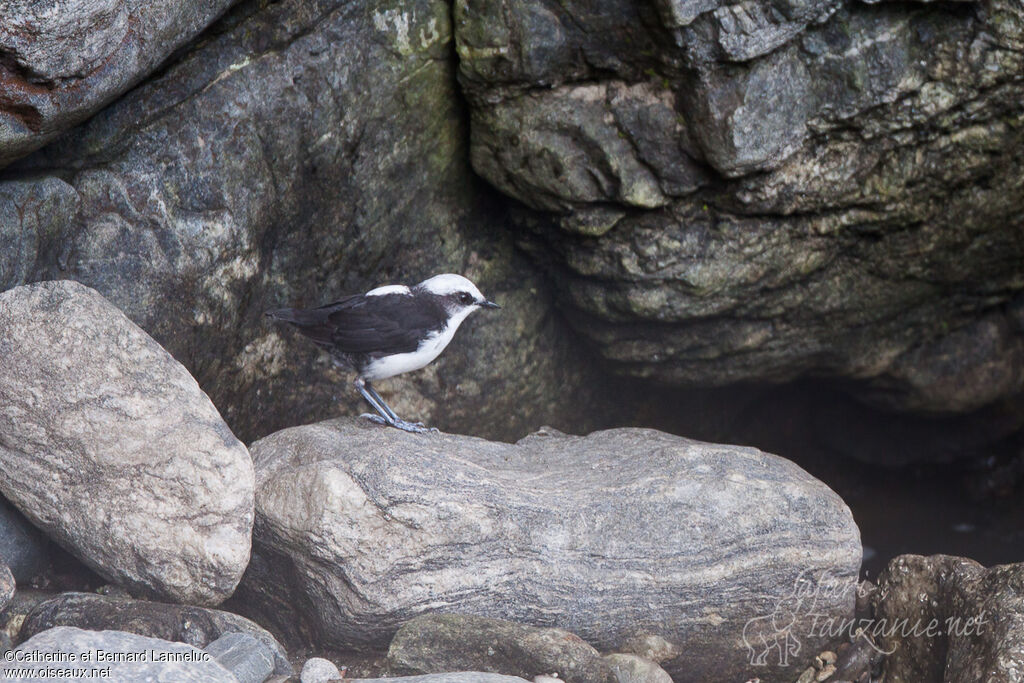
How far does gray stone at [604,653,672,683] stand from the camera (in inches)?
203

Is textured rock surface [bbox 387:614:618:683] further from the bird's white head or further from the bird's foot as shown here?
the bird's white head

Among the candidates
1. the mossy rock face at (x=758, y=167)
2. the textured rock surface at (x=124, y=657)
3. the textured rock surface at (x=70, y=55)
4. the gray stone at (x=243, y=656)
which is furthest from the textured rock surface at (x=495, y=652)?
the textured rock surface at (x=70, y=55)

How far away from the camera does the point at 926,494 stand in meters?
10.0

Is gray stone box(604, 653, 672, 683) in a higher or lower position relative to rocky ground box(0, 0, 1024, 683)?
lower

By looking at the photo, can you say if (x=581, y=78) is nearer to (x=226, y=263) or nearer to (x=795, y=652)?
(x=226, y=263)

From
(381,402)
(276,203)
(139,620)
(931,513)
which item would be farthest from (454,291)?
(931,513)

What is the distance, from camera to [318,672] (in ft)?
15.8

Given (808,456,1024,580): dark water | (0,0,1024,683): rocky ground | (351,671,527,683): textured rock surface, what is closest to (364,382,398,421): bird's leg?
(0,0,1024,683): rocky ground

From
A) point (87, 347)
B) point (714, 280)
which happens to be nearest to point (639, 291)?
point (714, 280)

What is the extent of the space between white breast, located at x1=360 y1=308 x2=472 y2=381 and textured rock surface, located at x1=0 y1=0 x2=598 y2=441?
0.69 metres

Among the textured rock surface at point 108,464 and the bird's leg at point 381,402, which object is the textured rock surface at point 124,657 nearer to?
the textured rock surface at point 108,464

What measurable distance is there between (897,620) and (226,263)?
16.4 feet

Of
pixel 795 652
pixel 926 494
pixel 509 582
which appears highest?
pixel 509 582

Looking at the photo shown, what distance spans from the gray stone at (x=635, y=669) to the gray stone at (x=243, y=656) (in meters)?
1.84
